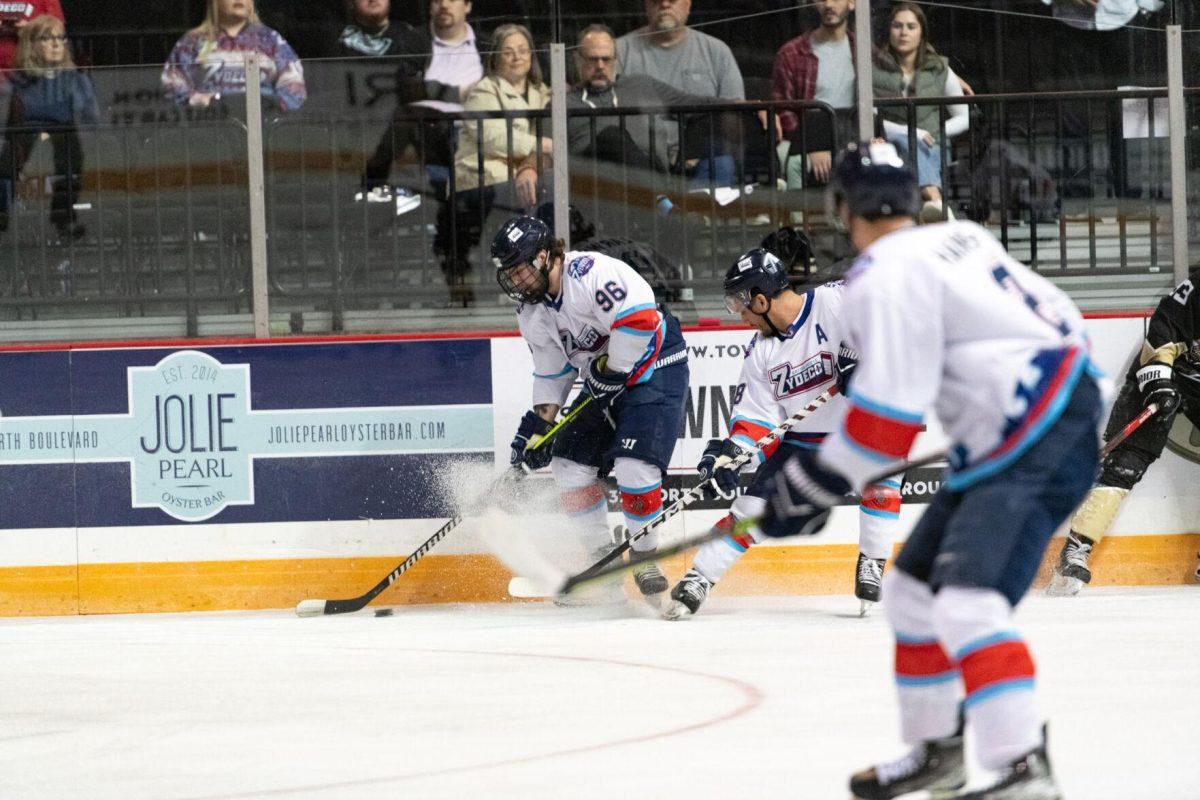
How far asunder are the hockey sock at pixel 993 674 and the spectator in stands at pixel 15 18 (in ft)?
16.1

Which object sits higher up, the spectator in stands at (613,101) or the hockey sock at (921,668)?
the spectator in stands at (613,101)

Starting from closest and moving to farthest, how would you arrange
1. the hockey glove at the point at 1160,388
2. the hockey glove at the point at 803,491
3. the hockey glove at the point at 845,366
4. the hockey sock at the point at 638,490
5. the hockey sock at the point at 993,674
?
the hockey sock at the point at 993,674, the hockey glove at the point at 803,491, the hockey glove at the point at 845,366, the hockey sock at the point at 638,490, the hockey glove at the point at 1160,388

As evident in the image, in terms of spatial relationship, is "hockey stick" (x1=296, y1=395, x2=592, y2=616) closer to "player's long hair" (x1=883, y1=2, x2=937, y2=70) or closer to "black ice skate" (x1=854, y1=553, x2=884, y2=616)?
"black ice skate" (x1=854, y1=553, x2=884, y2=616)

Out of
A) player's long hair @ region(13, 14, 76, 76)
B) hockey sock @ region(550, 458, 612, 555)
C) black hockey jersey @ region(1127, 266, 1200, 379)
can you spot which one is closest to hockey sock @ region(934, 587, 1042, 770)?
hockey sock @ region(550, 458, 612, 555)

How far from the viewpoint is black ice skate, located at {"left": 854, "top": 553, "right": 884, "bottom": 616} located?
18.4 ft

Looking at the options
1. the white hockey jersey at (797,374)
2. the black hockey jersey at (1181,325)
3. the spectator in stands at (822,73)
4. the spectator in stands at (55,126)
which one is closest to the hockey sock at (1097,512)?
the black hockey jersey at (1181,325)

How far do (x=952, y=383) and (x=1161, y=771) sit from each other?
91 cm

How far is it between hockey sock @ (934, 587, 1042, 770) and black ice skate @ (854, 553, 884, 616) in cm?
295

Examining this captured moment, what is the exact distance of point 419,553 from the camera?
20.2 ft

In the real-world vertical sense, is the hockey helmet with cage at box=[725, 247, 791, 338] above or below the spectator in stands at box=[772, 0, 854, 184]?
below

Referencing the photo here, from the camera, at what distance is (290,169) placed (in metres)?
6.33

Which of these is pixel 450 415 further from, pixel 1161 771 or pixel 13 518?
pixel 1161 771

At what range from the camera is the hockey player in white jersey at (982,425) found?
8.60 feet

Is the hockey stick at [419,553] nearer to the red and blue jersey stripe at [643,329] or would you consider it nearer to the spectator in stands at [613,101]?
the red and blue jersey stripe at [643,329]
